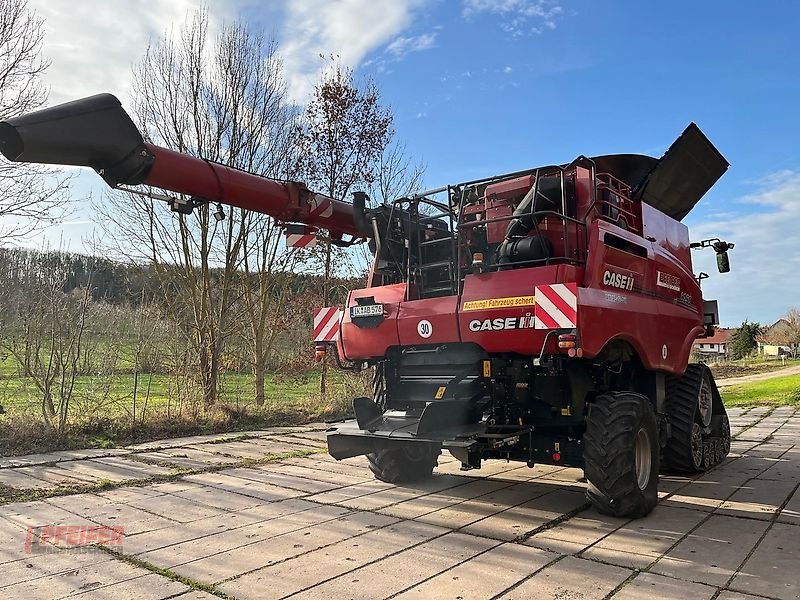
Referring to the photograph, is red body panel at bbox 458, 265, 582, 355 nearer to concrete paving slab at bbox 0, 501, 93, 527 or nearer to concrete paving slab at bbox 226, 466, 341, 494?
concrete paving slab at bbox 226, 466, 341, 494

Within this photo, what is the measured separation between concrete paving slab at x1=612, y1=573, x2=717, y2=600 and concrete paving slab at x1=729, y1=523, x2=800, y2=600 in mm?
235

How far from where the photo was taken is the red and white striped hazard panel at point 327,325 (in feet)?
22.8

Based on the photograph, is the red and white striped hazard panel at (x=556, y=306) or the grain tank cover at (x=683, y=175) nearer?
the red and white striped hazard panel at (x=556, y=306)

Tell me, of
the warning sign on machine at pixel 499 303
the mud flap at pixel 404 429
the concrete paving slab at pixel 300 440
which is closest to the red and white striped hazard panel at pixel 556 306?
the warning sign on machine at pixel 499 303

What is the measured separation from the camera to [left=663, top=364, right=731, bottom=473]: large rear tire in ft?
23.3

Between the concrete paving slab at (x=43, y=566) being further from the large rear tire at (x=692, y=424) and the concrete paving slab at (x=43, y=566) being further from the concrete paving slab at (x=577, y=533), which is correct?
the large rear tire at (x=692, y=424)

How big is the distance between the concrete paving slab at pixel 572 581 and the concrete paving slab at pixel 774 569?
27.3 inches

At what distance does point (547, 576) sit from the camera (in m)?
3.88

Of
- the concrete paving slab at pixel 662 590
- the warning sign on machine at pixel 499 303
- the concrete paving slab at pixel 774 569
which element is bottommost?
the concrete paving slab at pixel 774 569

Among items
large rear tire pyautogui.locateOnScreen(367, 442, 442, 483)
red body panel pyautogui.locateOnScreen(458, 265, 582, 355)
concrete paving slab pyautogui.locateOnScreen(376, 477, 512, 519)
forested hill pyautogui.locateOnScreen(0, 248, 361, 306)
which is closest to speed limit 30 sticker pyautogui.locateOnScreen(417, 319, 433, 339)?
red body panel pyautogui.locateOnScreen(458, 265, 582, 355)

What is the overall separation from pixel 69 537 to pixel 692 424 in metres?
6.34

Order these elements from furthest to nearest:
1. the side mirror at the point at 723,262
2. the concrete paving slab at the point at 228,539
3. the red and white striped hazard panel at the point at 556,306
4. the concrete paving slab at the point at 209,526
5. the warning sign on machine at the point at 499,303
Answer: the side mirror at the point at 723,262 < the warning sign on machine at the point at 499,303 < the red and white striped hazard panel at the point at 556,306 < the concrete paving slab at the point at 209,526 < the concrete paving slab at the point at 228,539

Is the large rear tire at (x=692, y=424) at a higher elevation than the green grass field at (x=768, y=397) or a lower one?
higher

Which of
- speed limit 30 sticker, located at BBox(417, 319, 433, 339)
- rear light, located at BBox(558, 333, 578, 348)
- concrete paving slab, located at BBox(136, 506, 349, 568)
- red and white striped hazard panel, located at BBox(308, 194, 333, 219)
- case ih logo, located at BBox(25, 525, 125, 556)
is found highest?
red and white striped hazard panel, located at BBox(308, 194, 333, 219)
